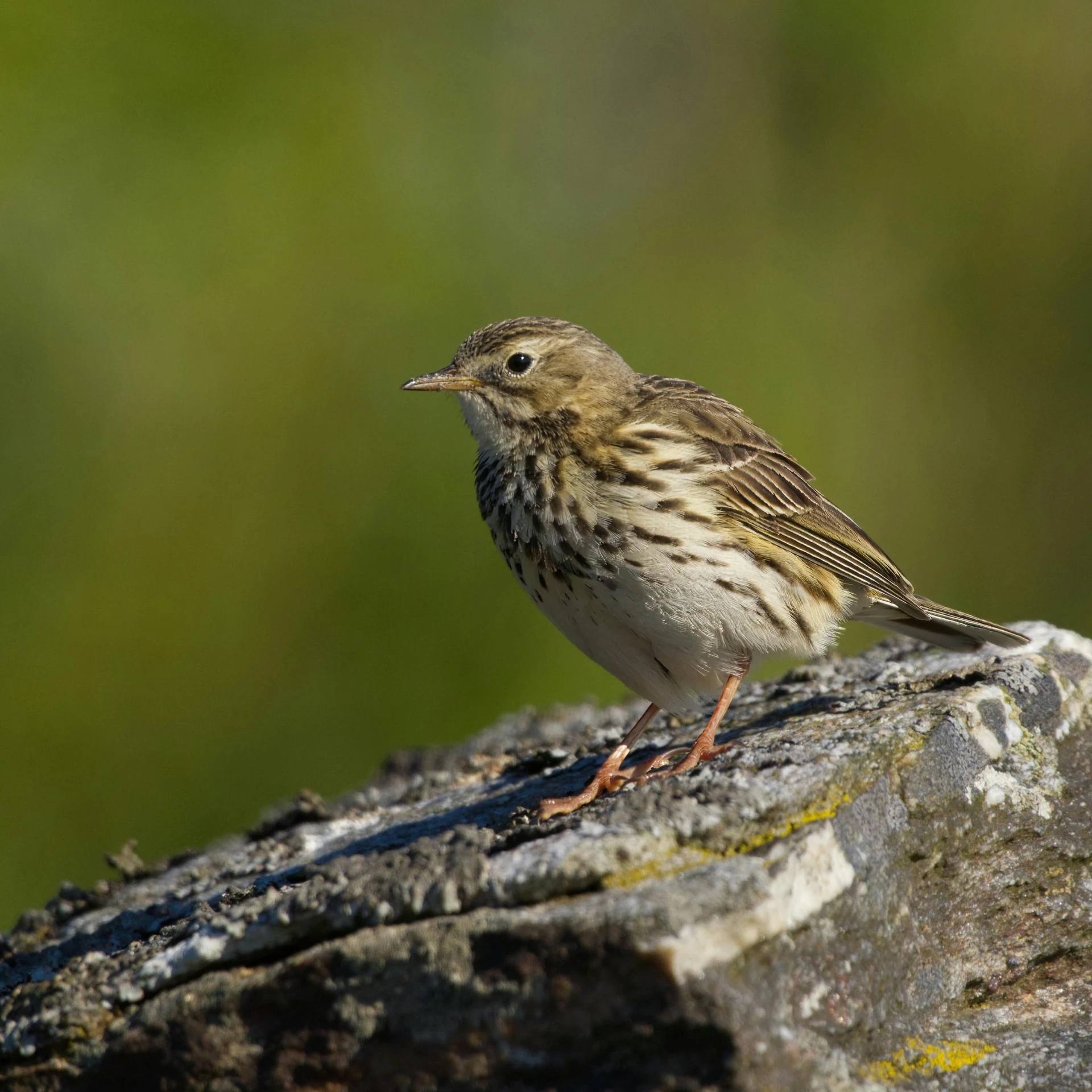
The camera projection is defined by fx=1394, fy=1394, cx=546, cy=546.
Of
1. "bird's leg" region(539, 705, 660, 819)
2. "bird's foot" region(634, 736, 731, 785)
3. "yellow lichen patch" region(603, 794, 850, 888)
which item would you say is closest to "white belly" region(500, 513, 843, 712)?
"bird's leg" region(539, 705, 660, 819)

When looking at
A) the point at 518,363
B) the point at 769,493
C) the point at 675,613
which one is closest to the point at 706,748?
the point at 675,613

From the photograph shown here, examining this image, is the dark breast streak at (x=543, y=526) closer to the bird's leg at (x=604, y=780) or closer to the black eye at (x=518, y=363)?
the black eye at (x=518, y=363)

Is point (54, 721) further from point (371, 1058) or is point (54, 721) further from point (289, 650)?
point (371, 1058)

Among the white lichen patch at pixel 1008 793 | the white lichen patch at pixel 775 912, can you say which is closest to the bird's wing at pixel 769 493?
the white lichen patch at pixel 1008 793

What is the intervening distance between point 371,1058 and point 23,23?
7255mm

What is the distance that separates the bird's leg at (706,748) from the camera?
459 cm

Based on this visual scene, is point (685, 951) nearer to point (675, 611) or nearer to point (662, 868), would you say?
point (662, 868)

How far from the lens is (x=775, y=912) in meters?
3.15

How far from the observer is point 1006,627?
5.35m

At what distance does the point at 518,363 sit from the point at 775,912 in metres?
3.04

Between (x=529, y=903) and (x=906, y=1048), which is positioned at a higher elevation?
(x=529, y=903)

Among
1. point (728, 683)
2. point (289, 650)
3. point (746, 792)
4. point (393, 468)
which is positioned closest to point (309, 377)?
point (393, 468)

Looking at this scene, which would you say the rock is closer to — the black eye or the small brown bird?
the small brown bird

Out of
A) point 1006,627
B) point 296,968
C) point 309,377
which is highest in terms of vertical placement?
point 309,377
